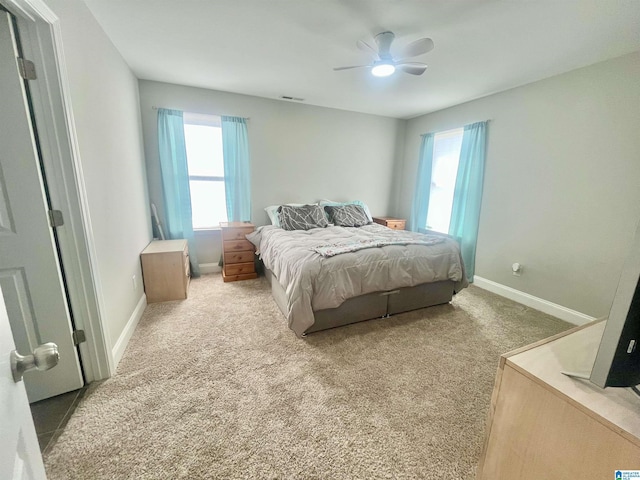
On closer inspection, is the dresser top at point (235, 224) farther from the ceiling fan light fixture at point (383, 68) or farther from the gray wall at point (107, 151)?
the ceiling fan light fixture at point (383, 68)

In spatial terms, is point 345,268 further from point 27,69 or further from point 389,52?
point 27,69

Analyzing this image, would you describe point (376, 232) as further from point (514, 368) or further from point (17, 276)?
point (17, 276)

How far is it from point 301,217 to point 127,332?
2252 mm

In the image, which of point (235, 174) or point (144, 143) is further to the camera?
point (235, 174)

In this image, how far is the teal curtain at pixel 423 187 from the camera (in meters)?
4.14

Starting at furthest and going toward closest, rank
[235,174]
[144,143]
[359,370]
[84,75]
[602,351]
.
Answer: [235,174] < [144,143] < [359,370] < [84,75] < [602,351]

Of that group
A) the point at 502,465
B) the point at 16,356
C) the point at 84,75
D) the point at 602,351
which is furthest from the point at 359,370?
the point at 84,75

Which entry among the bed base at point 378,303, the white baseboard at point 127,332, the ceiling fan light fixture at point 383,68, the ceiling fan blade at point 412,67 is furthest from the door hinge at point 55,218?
the ceiling fan blade at point 412,67

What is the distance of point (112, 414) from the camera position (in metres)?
1.46

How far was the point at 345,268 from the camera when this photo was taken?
88.3 inches

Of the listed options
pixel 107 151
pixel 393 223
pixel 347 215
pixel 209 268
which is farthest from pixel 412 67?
pixel 209 268

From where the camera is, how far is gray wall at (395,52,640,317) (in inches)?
89.0

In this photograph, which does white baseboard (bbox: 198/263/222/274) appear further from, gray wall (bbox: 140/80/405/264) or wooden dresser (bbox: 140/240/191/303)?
wooden dresser (bbox: 140/240/191/303)

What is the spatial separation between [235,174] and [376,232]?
2111mm
